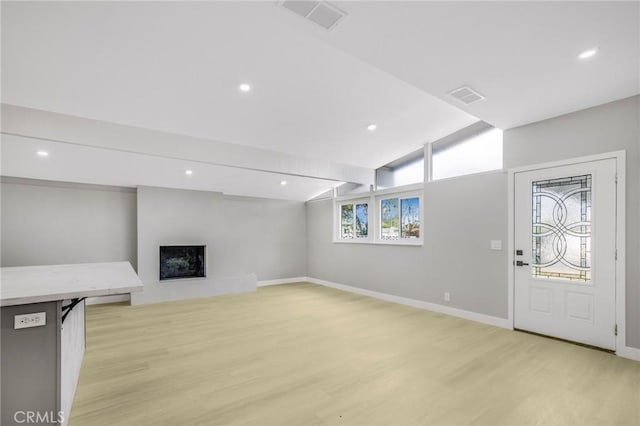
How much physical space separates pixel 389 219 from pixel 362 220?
0.80 metres

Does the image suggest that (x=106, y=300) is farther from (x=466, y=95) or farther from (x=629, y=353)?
(x=629, y=353)

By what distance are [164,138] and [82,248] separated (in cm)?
308

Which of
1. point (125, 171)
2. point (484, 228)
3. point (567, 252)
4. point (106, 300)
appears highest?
point (125, 171)

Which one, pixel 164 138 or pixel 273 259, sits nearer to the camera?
pixel 164 138

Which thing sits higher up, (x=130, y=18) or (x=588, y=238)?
(x=130, y=18)

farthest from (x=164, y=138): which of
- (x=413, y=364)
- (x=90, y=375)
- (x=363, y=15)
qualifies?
(x=413, y=364)

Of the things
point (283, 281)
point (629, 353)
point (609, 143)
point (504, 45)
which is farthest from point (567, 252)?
point (283, 281)

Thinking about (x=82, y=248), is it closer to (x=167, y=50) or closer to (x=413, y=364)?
(x=167, y=50)

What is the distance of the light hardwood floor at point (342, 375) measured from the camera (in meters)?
2.06

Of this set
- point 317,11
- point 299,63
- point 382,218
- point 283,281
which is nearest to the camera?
point 317,11

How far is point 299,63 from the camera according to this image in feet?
9.63

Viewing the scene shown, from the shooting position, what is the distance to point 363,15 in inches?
79.6

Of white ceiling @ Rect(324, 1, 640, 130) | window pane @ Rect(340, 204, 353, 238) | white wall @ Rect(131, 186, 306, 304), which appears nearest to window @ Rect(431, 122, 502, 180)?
white ceiling @ Rect(324, 1, 640, 130)

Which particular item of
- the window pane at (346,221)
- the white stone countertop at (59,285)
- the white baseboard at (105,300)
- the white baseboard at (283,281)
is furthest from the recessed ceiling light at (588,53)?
the white baseboard at (105,300)
